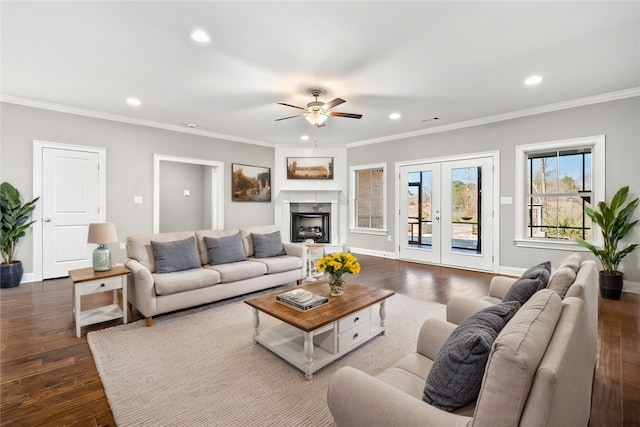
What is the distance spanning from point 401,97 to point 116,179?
4934mm

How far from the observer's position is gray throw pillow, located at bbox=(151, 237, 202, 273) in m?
3.32

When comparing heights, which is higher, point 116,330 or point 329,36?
point 329,36

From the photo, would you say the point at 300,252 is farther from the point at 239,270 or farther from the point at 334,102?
the point at 334,102

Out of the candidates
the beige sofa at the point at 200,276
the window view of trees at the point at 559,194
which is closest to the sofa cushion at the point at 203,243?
the beige sofa at the point at 200,276

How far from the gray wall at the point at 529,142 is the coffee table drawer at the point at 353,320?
3729mm

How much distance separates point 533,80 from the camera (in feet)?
11.9

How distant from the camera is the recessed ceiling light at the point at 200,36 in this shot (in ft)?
8.66

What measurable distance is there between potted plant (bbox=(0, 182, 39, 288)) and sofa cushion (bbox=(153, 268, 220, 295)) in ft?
8.84

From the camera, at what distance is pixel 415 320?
3113 millimetres

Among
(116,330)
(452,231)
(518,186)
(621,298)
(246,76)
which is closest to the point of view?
(116,330)

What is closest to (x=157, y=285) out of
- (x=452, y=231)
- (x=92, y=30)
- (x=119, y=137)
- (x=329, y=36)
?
(x=92, y=30)

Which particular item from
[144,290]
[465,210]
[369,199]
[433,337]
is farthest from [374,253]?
[433,337]

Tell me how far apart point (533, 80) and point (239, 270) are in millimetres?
4303

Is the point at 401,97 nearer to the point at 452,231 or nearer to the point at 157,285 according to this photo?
the point at 452,231
